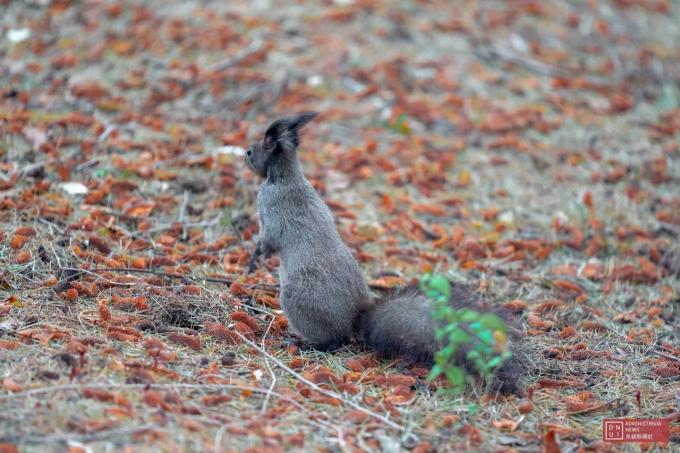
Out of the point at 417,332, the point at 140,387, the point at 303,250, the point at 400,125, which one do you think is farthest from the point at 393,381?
the point at 400,125

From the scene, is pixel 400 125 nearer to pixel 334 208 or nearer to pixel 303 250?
pixel 334 208

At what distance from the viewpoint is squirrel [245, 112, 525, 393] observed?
3830 millimetres

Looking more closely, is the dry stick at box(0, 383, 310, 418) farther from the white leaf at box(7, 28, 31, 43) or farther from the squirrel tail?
the white leaf at box(7, 28, 31, 43)

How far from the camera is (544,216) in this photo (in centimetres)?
601

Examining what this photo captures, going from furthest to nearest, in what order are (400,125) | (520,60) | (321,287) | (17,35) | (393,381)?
(520,60) → (17,35) → (400,125) → (321,287) → (393,381)

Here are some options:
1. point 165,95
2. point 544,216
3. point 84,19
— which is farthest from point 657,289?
point 84,19

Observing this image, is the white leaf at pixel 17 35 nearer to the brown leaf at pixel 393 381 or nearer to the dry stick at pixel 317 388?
the dry stick at pixel 317 388

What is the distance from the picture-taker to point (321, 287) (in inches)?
160

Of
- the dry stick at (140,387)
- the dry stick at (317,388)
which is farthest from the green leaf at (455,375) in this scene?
the dry stick at (140,387)

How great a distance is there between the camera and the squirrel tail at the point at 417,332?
3.71 meters

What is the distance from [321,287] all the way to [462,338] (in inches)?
37.9

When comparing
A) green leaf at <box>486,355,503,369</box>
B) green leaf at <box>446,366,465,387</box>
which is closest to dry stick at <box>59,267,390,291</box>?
green leaf at <box>446,366,465,387</box>

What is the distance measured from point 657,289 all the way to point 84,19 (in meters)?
5.56

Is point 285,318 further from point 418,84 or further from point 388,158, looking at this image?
point 418,84
